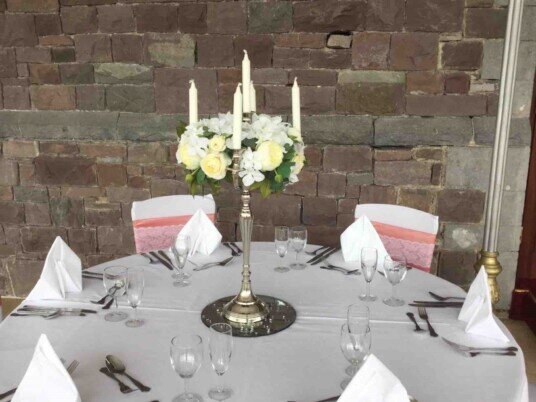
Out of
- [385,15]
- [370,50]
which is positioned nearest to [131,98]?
[370,50]

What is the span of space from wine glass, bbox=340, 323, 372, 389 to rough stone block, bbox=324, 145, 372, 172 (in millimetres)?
1784

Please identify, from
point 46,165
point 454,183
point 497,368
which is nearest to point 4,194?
point 46,165

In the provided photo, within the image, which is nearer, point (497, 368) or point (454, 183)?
point (497, 368)

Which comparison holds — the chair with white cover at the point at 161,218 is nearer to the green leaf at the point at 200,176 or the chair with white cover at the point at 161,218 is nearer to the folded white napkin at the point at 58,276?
the folded white napkin at the point at 58,276

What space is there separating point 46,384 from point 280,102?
83.8 inches

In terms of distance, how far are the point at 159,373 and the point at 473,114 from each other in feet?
7.40

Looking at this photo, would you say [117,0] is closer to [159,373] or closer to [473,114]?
[473,114]

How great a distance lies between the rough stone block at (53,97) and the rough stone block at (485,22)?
7.29 feet

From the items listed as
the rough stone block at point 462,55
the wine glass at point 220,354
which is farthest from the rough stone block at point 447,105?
the wine glass at point 220,354

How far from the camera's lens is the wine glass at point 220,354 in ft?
4.01

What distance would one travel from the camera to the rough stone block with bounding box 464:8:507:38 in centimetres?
277

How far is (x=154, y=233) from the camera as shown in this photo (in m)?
2.48

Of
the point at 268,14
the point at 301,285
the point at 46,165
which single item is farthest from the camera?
the point at 46,165

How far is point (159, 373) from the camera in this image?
4.42 ft
